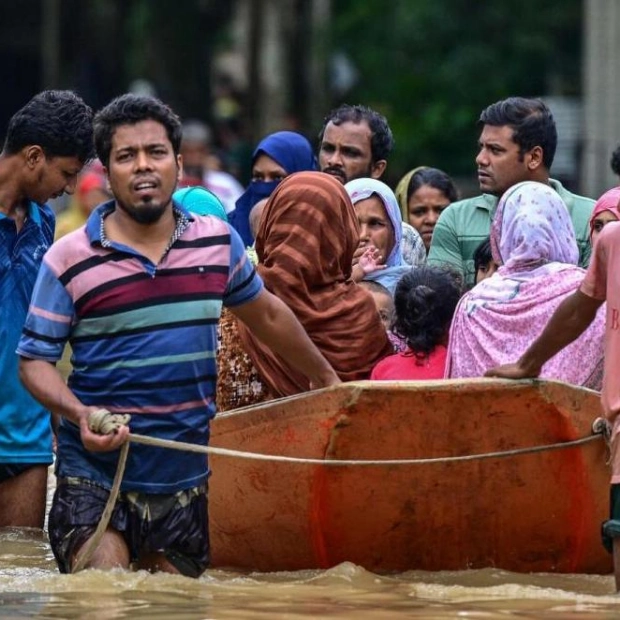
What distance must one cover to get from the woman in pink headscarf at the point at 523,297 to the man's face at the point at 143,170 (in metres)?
1.49

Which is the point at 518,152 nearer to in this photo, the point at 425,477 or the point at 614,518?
the point at 425,477

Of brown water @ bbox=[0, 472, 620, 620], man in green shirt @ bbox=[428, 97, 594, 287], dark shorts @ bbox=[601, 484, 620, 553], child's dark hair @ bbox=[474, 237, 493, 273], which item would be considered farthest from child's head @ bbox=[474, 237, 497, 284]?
dark shorts @ bbox=[601, 484, 620, 553]

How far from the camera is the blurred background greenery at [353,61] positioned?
1009 inches

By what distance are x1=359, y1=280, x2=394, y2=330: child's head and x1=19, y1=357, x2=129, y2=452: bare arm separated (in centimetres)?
211

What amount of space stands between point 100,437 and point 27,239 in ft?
5.83

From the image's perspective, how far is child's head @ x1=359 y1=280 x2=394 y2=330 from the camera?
7.86 m

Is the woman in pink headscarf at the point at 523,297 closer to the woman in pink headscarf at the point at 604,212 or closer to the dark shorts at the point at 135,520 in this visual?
the woman in pink headscarf at the point at 604,212

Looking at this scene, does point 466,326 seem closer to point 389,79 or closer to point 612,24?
point 612,24

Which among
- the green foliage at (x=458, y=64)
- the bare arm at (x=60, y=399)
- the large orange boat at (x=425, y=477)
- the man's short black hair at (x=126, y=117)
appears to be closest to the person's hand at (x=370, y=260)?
the large orange boat at (x=425, y=477)

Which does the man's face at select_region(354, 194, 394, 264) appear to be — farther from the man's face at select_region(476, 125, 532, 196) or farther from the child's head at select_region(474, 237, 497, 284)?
the man's face at select_region(476, 125, 532, 196)

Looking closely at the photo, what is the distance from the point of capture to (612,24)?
23.4 metres

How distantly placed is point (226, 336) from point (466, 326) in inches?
38.6

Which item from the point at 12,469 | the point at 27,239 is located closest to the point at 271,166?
the point at 27,239

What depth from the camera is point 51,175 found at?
23.8 ft
